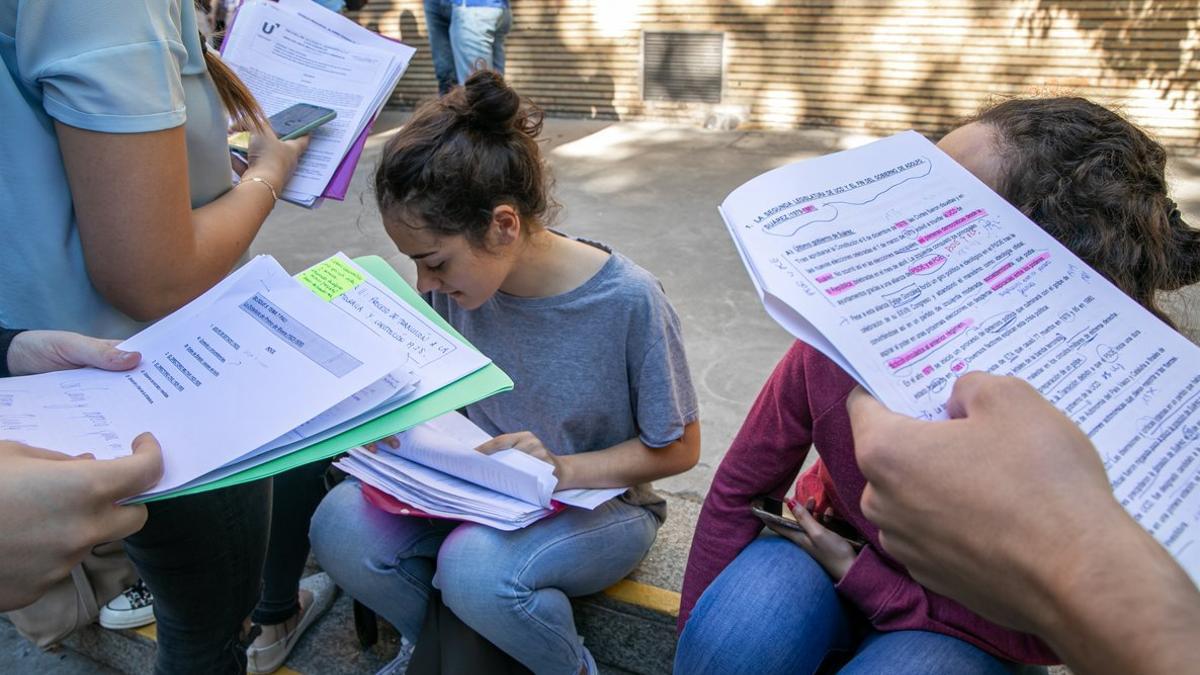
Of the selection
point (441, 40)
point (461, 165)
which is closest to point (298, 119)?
point (461, 165)

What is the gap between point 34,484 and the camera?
926 millimetres

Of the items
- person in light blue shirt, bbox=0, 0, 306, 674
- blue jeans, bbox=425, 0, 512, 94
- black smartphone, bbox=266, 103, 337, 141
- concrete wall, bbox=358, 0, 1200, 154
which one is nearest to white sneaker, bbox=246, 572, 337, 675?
person in light blue shirt, bbox=0, 0, 306, 674

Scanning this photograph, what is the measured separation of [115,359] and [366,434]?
15.5 inches

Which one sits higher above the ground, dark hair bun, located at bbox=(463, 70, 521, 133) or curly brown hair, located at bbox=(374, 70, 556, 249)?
dark hair bun, located at bbox=(463, 70, 521, 133)

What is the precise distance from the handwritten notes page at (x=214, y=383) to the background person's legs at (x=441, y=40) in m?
5.35

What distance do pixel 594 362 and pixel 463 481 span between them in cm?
35

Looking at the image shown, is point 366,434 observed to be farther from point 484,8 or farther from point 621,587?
point 484,8

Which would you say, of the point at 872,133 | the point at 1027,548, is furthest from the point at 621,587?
the point at 872,133

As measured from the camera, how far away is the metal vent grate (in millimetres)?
6957

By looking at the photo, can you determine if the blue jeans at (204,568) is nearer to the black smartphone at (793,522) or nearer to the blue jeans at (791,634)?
the blue jeans at (791,634)

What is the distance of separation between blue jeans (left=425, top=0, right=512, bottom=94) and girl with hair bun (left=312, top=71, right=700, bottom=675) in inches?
174

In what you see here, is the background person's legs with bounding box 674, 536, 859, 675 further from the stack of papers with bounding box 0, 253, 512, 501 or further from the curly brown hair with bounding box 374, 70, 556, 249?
the curly brown hair with bounding box 374, 70, 556, 249

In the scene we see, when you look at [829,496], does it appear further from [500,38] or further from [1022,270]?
[500,38]

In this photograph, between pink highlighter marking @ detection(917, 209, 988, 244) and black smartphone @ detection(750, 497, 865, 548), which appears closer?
pink highlighter marking @ detection(917, 209, 988, 244)
